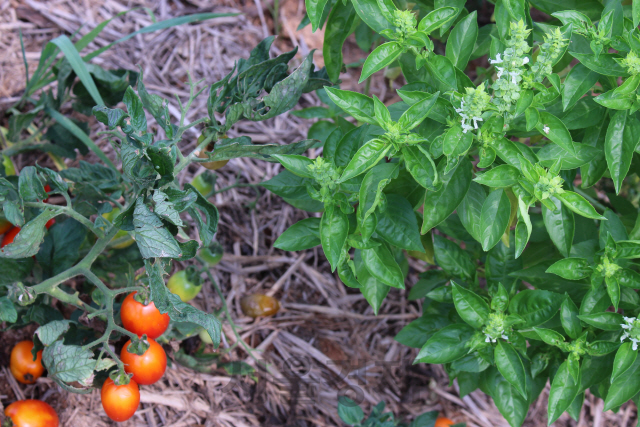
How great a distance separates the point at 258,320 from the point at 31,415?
3.19ft

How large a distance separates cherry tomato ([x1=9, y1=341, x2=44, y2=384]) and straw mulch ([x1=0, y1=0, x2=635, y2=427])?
0.40 ft

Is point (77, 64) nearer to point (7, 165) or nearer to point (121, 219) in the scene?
point (7, 165)

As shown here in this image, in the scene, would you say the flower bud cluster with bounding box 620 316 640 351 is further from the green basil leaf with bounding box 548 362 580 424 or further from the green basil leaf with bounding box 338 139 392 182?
the green basil leaf with bounding box 338 139 392 182

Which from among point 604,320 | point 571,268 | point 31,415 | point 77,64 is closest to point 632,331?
point 604,320

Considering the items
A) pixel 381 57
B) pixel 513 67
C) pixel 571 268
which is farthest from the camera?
pixel 571 268

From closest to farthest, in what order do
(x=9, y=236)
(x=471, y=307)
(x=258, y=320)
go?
1. (x=471, y=307)
2. (x=9, y=236)
3. (x=258, y=320)

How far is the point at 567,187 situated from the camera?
161 cm

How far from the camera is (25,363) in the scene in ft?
6.16

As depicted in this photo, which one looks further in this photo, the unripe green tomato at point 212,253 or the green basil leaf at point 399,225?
the unripe green tomato at point 212,253

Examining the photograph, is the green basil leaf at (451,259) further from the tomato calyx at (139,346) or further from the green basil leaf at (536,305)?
the tomato calyx at (139,346)

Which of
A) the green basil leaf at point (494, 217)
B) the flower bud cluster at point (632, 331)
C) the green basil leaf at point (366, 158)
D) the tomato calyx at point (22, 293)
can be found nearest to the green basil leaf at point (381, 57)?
the green basil leaf at point (366, 158)

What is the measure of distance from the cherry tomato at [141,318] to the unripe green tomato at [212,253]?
1.45 ft

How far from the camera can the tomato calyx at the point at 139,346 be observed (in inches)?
64.4

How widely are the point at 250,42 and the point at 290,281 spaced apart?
1402 millimetres
